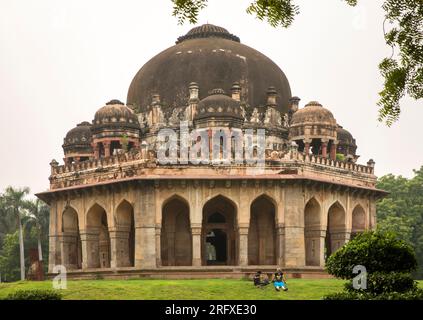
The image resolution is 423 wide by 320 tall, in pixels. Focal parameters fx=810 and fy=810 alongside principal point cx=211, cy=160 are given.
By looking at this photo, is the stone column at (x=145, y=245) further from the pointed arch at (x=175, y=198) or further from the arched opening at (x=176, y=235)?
the arched opening at (x=176, y=235)

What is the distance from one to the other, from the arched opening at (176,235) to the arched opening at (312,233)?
424 cm

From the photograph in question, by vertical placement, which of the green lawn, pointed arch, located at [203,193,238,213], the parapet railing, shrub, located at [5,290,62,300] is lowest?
the green lawn

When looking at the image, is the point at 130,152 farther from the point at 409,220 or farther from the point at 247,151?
the point at 409,220

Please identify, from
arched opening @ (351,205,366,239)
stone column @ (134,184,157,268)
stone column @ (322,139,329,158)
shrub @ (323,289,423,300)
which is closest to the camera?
shrub @ (323,289,423,300)

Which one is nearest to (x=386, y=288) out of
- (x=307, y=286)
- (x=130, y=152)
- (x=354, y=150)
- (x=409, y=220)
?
(x=307, y=286)

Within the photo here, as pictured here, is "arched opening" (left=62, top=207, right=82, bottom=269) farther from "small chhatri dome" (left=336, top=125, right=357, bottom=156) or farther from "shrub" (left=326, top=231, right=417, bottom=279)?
"shrub" (left=326, top=231, right=417, bottom=279)

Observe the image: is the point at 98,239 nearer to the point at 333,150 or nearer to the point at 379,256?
the point at 333,150

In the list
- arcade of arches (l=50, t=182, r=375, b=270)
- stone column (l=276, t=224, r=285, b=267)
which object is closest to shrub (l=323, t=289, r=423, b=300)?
stone column (l=276, t=224, r=285, b=267)

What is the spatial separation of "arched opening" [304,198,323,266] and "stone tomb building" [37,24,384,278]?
0.04 metres

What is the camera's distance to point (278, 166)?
2797 cm

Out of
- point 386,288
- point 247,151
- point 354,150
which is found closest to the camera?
point 386,288

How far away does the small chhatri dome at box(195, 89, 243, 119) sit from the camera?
91.8 ft
